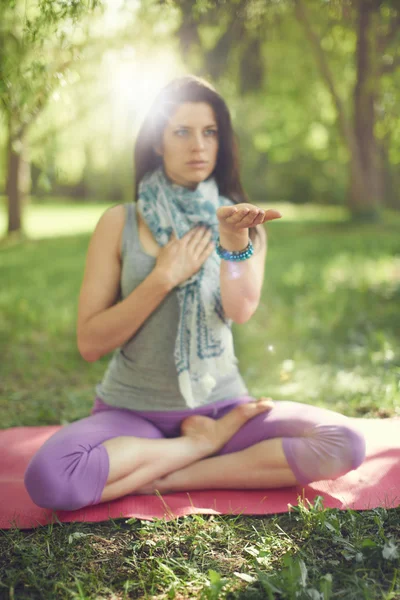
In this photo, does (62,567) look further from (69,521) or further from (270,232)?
(270,232)

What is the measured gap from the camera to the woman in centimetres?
232

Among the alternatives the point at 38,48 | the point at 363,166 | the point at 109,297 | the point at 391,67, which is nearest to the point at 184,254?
the point at 109,297

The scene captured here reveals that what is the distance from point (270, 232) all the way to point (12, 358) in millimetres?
9147

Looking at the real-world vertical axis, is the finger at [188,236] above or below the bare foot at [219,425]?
above

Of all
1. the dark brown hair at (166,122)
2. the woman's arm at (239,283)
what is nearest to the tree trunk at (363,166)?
the dark brown hair at (166,122)

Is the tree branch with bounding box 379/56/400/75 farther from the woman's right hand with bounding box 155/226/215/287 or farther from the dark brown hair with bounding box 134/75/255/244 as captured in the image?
the woman's right hand with bounding box 155/226/215/287

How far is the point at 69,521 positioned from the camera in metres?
2.16

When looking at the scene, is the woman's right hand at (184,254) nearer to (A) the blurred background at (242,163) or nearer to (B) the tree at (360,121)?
(A) the blurred background at (242,163)

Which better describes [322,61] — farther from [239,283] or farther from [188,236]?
[239,283]

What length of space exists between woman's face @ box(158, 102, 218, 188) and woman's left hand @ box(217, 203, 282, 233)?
46cm

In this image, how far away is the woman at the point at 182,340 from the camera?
232 centimetres

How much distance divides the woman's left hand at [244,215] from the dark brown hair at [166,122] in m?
0.49

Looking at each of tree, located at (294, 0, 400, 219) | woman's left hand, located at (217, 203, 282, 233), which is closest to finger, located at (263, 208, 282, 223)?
woman's left hand, located at (217, 203, 282, 233)

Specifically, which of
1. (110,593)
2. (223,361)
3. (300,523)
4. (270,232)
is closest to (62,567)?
(110,593)
